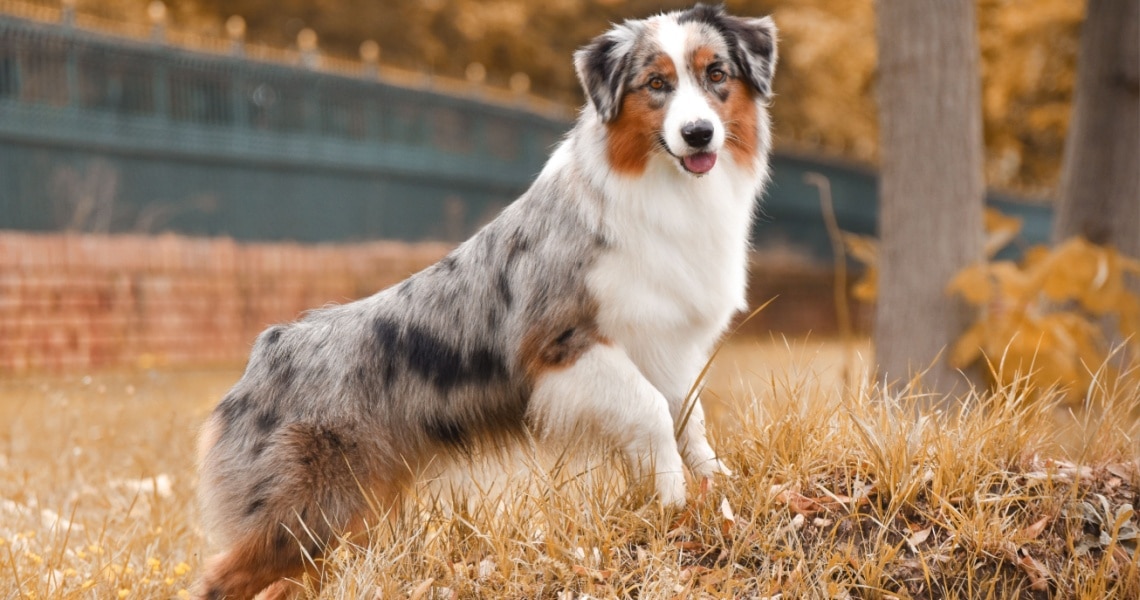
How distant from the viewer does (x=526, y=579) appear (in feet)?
11.8

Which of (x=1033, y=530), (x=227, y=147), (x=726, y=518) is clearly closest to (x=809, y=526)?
(x=726, y=518)

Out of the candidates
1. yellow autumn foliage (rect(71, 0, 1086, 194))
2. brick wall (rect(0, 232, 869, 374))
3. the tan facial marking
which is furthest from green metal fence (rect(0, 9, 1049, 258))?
the tan facial marking

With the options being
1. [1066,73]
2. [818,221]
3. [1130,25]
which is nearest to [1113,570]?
[1130,25]

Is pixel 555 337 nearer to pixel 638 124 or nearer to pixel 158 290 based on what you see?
pixel 638 124

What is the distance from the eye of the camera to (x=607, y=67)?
152 inches

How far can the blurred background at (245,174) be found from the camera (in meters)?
9.94

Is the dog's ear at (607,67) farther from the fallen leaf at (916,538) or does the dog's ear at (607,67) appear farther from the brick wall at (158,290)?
the brick wall at (158,290)

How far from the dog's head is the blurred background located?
309 cm

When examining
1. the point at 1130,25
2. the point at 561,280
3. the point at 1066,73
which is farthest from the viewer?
the point at 1066,73

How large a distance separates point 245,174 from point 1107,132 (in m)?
8.11

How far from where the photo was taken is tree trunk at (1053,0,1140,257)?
7.63m

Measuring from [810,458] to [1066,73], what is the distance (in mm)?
12612

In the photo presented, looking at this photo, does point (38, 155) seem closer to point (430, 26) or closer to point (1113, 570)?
point (1113, 570)

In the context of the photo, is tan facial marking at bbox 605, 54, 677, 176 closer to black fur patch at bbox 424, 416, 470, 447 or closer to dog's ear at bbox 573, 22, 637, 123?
dog's ear at bbox 573, 22, 637, 123
